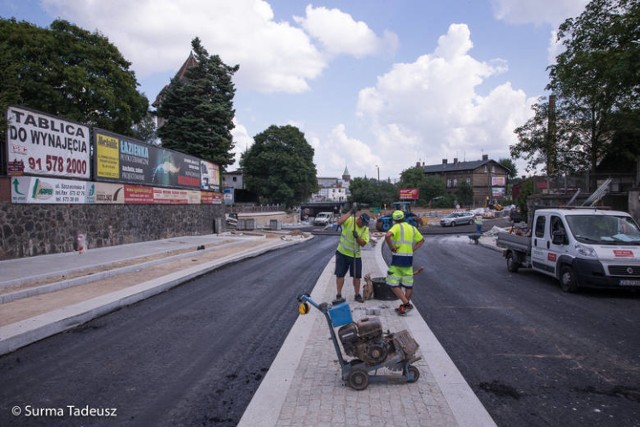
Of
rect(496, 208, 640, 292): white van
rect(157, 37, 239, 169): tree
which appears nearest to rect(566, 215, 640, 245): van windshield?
rect(496, 208, 640, 292): white van

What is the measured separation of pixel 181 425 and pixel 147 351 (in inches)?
84.1

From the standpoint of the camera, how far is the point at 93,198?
17188 millimetres

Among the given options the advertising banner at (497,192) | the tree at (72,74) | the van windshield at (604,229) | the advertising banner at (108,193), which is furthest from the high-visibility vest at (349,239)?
the advertising banner at (497,192)

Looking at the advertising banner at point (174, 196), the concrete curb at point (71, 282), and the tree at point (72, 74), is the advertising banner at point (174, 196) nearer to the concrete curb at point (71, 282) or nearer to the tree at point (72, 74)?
the tree at point (72, 74)

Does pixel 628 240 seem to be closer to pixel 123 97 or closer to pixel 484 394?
pixel 484 394

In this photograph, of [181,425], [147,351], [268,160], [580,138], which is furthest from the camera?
[268,160]

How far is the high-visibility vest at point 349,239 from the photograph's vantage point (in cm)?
768

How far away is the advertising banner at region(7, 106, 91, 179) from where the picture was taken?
43.6 feet

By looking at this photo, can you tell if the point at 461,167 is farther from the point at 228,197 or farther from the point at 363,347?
the point at 363,347

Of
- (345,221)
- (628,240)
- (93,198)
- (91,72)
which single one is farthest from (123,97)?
(628,240)

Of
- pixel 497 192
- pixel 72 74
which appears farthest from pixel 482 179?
pixel 72 74

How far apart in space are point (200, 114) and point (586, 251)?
110 ft

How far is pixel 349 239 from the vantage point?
7.70 m

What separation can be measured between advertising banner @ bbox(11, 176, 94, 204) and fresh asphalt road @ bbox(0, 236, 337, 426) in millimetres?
8441
